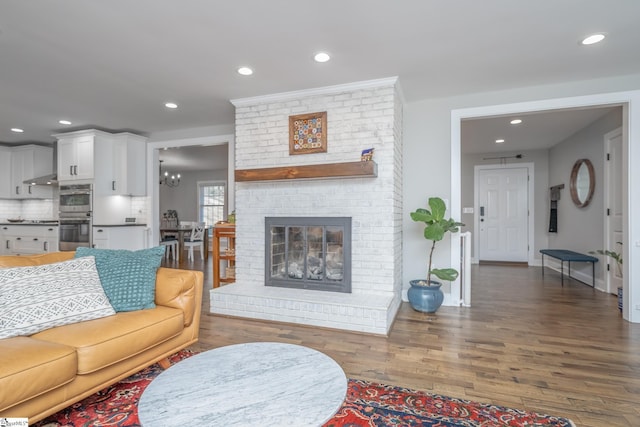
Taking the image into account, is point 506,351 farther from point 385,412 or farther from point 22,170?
point 22,170

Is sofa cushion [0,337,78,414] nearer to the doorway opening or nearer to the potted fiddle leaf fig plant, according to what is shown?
the potted fiddle leaf fig plant

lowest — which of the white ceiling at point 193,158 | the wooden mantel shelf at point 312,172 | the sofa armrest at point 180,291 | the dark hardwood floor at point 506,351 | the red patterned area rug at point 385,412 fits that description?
the dark hardwood floor at point 506,351

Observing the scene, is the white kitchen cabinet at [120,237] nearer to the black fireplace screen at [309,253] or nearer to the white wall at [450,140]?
the black fireplace screen at [309,253]

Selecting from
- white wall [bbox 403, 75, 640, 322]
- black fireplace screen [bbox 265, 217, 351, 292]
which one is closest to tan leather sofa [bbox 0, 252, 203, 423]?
black fireplace screen [bbox 265, 217, 351, 292]

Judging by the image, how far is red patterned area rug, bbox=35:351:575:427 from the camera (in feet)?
5.49

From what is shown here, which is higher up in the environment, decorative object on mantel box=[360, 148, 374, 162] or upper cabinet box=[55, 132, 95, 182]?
upper cabinet box=[55, 132, 95, 182]

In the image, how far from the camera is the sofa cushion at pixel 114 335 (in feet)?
5.35

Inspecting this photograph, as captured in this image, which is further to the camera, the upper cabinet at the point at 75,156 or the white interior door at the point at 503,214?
the white interior door at the point at 503,214

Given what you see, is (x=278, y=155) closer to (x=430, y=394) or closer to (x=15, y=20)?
(x=15, y=20)

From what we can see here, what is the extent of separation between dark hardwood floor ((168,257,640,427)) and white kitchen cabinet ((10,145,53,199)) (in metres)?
4.83

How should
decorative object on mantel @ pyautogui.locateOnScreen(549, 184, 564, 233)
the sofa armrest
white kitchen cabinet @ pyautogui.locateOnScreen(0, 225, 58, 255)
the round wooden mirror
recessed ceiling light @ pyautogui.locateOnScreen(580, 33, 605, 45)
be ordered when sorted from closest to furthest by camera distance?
the sofa armrest < recessed ceiling light @ pyautogui.locateOnScreen(580, 33, 605, 45) < the round wooden mirror < white kitchen cabinet @ pyautogui.locateOnScreen(0, 225, 58, 255) < decorative object on mantel @ pyautogui.locateOnScreen(549, 184, 564, 233)

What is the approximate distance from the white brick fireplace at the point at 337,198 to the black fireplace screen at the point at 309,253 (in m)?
0.08

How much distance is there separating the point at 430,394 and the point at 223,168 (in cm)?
924

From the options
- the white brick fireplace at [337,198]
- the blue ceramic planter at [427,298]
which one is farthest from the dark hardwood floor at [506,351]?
the white brick fireplace at [337,198]
